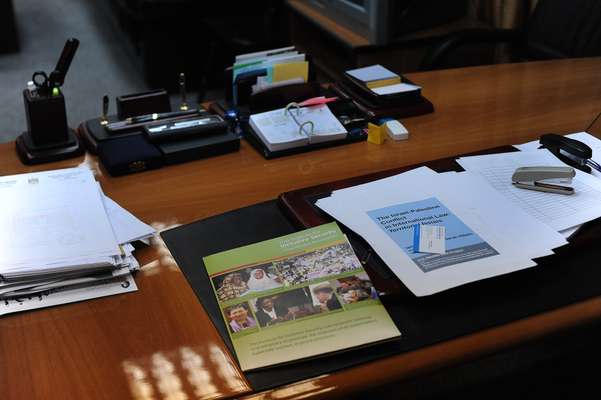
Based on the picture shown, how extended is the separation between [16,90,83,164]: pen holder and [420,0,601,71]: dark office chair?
1.39 meters

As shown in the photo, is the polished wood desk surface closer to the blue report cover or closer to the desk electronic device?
the desk electronic device

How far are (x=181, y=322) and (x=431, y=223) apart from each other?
1.49 feet

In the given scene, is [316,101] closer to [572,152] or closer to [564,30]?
[572,152]

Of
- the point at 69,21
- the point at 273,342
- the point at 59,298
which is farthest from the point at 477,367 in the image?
the point at 69,21

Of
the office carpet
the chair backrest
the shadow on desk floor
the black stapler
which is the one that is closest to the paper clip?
the black stapler

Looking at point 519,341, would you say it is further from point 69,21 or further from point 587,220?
point 69,21

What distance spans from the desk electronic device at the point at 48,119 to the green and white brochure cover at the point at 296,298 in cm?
54

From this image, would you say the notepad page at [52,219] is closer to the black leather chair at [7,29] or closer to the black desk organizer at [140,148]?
the black desk organizer at [140,148]

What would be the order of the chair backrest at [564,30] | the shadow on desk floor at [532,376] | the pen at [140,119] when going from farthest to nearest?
the chair backrest at [564,30] → the shadow on desk floor at [532,376] → the pen at [140,119]

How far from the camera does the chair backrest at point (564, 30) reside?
7.90 feet

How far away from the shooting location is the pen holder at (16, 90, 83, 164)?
1451 mm

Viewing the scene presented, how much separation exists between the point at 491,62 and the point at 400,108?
1382 mm

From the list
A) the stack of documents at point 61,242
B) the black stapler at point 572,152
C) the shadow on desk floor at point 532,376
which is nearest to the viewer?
the stack of documents at point 61,242

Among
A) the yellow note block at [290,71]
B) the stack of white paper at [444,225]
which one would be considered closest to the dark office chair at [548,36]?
the yellow note block at [290,71]
